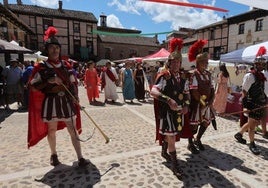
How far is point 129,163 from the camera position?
3.63 metres

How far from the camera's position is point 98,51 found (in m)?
39.5

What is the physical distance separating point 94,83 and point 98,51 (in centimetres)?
3099

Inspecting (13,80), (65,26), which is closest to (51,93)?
(13,80)

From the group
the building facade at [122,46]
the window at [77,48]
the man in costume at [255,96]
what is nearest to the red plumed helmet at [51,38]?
the man in costume at [255,96]

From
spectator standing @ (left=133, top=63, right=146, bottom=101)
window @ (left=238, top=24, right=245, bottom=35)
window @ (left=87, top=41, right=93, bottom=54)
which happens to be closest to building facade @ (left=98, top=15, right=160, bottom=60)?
window @ (left=87, top=41, right=93, bottom=54)

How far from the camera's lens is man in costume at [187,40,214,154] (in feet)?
12.7

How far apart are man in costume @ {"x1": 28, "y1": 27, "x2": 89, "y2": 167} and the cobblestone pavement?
340mm

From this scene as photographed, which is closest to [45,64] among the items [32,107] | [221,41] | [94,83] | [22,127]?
[32,107]

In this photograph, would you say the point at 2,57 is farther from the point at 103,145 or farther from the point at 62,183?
the point at 62,183

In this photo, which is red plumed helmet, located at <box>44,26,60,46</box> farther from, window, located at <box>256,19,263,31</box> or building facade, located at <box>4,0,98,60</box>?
building facade, located at <box>4,0,98,60</box>

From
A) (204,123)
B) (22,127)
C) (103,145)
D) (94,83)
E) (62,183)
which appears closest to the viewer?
(62,183)

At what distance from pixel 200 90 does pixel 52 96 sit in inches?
94.6

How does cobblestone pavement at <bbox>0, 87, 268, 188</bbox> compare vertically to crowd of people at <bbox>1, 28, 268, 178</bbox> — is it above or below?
below

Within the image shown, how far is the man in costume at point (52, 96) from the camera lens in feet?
10.3
